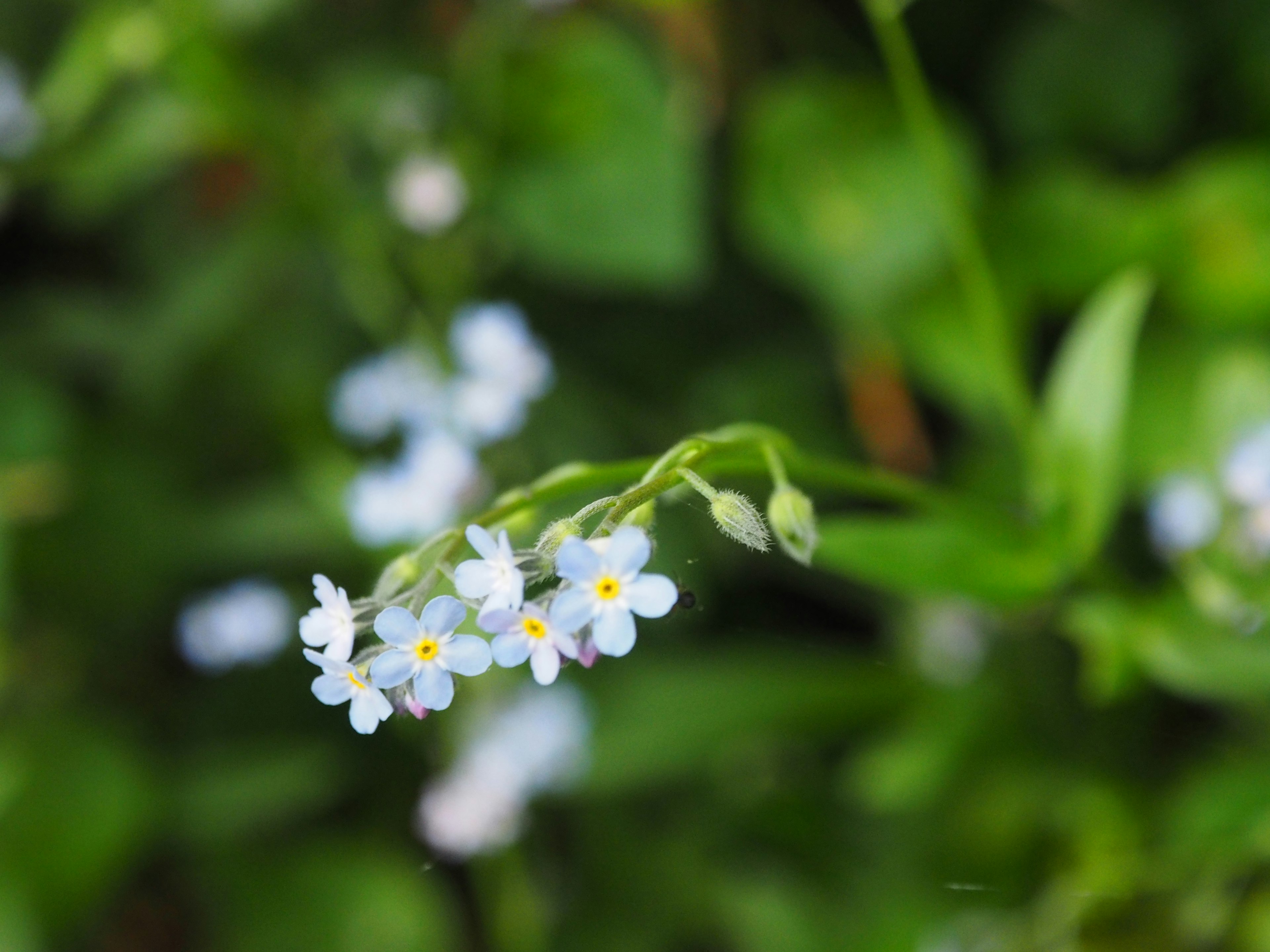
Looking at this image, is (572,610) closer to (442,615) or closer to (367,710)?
(442,615)

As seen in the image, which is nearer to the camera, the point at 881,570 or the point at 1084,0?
the point at 881,570

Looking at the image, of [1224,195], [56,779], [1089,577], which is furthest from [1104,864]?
[56,779]

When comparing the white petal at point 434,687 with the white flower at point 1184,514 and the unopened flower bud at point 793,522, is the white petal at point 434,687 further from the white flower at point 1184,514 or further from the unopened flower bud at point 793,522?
the white flower at point 1184,514

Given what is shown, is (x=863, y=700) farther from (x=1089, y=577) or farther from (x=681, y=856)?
(x=1089, y=577)

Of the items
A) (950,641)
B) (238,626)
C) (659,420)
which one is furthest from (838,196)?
(238,626)

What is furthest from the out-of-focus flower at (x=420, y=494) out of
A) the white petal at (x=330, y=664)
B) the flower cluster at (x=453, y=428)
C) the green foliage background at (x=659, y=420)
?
the white petal at (x=330, y=664)

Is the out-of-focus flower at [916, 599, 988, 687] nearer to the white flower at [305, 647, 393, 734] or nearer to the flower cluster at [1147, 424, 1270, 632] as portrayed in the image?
the flower cluster at [1147, 424, 1270, 632]
